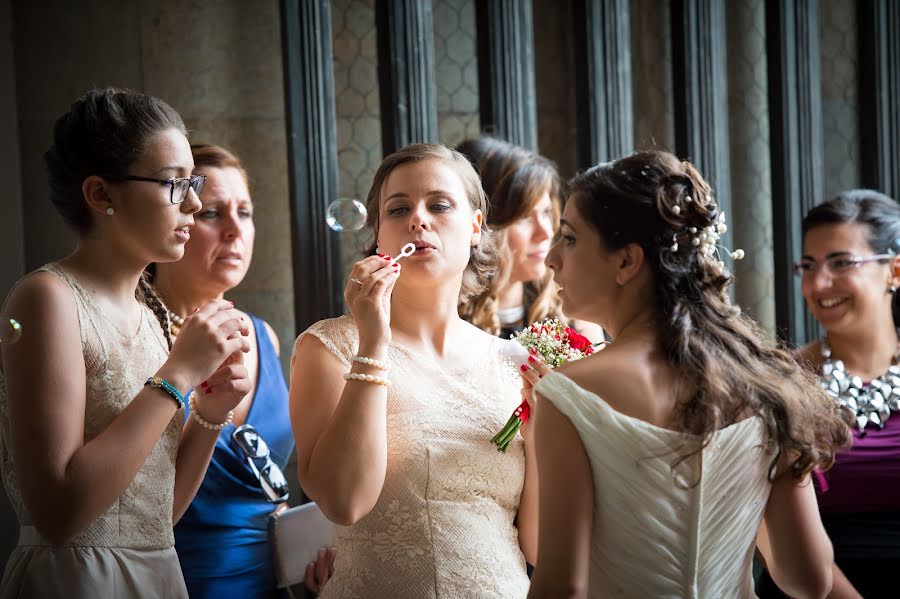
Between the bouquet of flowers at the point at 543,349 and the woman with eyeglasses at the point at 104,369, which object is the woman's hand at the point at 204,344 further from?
the bouquet of flowers at the point at 543,349

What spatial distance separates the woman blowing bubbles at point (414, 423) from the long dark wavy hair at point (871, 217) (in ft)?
3.60

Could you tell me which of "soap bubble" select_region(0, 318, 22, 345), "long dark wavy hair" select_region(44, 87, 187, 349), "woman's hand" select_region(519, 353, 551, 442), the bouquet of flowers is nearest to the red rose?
the bouquet of flowers

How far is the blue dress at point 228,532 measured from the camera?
2.15 metres

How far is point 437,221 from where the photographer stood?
1987 millimetres

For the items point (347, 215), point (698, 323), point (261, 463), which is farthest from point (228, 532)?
point (698, 323)

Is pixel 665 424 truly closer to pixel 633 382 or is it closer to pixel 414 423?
pixel 633 382

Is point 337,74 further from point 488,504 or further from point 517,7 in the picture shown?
point 488,504

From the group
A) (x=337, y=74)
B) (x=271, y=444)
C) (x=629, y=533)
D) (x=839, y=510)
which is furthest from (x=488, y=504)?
(x=337, y=74)

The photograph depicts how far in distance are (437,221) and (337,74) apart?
76.0 inches

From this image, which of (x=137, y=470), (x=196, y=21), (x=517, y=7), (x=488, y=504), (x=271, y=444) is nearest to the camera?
(x=137, y=470)

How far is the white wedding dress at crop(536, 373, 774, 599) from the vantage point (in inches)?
53.9

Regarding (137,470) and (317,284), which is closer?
(137,470)

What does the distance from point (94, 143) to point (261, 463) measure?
3.11 ft

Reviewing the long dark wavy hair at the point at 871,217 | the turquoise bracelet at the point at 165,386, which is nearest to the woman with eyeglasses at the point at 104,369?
the turquoise bracelet at the point at 165,386
